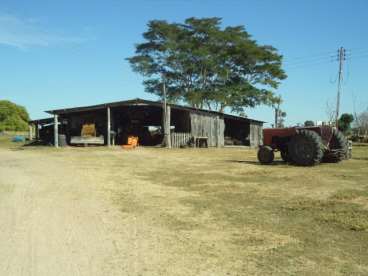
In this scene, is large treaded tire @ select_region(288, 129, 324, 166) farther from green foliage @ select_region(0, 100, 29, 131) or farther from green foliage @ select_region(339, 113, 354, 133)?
green foliage @ select_region(0, 100, 29, 131)

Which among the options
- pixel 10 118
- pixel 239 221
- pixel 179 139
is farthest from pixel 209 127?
pixel 10 118

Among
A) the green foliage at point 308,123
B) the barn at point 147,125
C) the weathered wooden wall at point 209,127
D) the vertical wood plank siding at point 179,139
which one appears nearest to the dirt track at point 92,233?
the green foliage at point 308,123

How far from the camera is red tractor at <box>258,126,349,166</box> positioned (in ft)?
54.3

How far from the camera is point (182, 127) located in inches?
1382

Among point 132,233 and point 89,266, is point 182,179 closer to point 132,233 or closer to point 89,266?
point 132,233

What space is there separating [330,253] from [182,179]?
7.78 m

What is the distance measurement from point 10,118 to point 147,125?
55.0 metres

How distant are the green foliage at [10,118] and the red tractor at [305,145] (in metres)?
72.6

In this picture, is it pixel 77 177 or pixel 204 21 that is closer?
pixel 77 177

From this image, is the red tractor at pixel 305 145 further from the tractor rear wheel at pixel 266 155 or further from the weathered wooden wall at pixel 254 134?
the weathered wooden wall at pixel 254 134

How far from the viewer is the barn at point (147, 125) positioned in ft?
105

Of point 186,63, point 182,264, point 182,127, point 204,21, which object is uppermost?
point 204,21

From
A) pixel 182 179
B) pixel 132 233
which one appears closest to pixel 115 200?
pixel 132 233

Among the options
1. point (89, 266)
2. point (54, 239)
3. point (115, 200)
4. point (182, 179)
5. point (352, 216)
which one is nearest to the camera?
point (89, 266)
